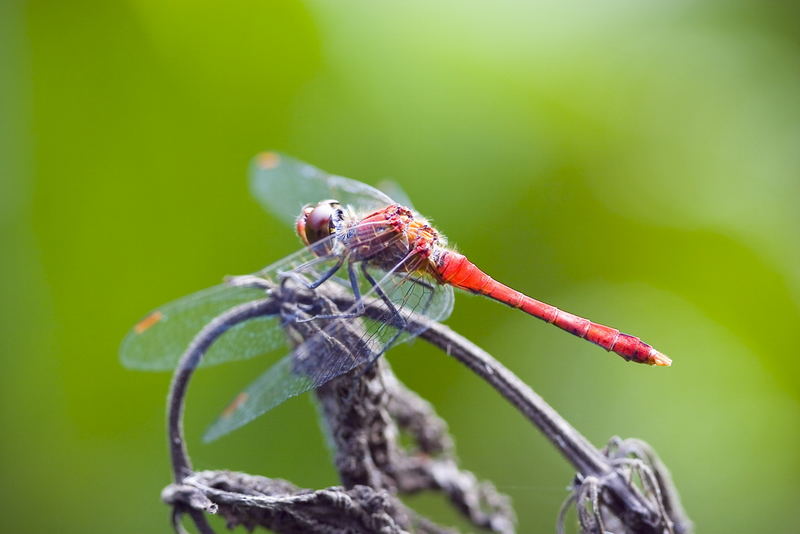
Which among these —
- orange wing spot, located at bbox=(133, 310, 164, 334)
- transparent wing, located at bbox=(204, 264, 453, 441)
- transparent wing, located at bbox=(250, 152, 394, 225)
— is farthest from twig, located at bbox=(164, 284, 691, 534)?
transparent wing, located at bbox=(250, 152, 394, 225)

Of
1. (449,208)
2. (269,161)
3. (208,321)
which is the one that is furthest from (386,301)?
(449,208)

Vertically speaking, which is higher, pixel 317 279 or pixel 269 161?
pixel 269 161

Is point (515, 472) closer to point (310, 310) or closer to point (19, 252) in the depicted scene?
point (310, 310)

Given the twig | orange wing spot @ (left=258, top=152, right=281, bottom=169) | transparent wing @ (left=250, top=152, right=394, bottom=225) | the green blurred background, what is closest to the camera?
the twig

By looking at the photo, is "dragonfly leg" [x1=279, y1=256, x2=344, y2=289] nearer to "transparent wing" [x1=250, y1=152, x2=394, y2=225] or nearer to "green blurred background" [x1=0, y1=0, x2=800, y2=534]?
"transparent wing" [x1=250, y1=152, x2=394, y2=225]

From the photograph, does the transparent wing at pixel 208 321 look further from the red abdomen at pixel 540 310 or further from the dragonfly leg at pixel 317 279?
the red abdomen at pixel 540 310

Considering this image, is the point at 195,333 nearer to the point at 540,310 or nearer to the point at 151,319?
the point at 151,319

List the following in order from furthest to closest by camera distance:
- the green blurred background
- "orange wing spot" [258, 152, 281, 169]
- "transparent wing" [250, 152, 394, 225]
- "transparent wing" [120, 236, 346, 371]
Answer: the green blurred background < "orange wing spot" [258, 152, 281, 169] < "transparent wing" [250, 152, 394, 225] < "transparent wing" [120, 236, 346, 371]

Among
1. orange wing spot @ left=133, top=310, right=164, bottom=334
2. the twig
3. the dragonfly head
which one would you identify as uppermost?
the dragonfly head
